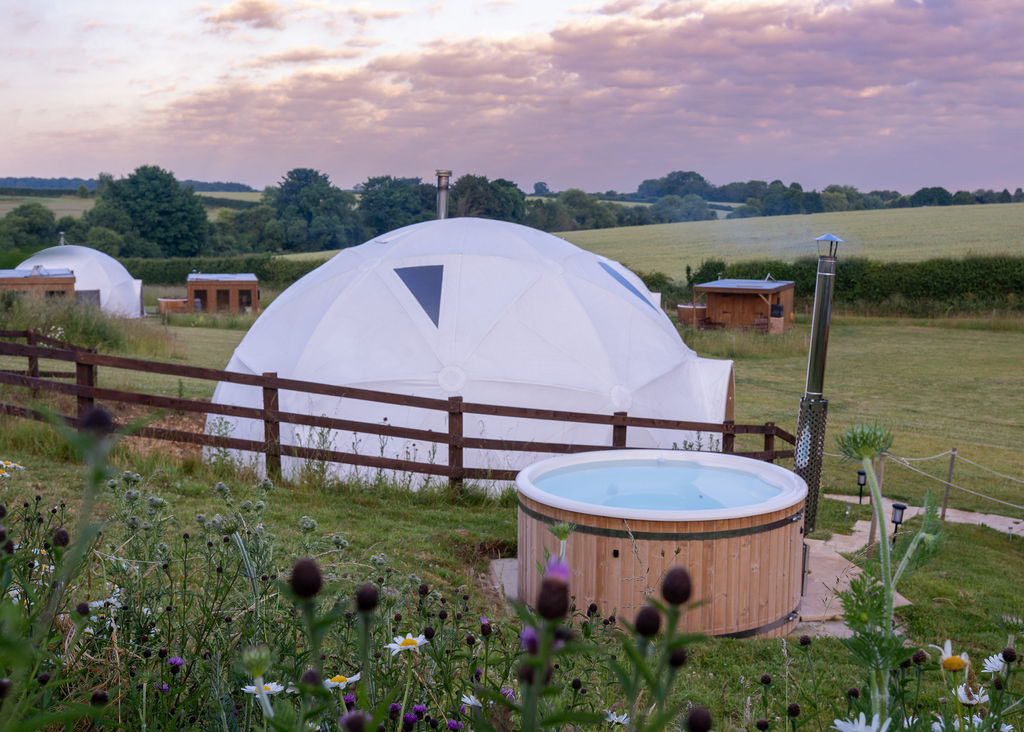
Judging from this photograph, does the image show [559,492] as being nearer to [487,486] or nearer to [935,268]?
[487,486]

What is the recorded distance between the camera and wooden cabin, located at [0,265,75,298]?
2997 cm

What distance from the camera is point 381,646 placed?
2.23 metres

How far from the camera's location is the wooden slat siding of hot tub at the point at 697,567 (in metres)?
5.90

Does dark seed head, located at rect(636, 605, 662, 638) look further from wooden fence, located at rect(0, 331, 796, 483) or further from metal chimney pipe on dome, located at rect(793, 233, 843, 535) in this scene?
wooden fence, located at rect(0, 331, 796, 483)

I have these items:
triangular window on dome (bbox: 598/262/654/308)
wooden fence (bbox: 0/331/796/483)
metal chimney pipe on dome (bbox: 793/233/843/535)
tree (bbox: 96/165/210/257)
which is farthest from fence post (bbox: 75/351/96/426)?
tree (bbox: 96/165/210/257)

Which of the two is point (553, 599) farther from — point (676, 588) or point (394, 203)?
point (394, 203)

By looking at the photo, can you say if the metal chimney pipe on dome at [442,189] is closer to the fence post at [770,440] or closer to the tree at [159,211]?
the fence post at [770,440]

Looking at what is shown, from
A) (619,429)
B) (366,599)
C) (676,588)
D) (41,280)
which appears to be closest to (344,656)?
(366,599)

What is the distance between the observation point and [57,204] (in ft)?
261

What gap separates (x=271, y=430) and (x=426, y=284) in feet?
9.63

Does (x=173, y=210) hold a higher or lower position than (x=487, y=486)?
higher

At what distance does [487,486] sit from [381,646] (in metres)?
7.28

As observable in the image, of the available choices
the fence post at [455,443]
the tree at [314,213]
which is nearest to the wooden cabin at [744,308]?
the fence post at [455,443]

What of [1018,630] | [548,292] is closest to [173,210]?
[548,292]
